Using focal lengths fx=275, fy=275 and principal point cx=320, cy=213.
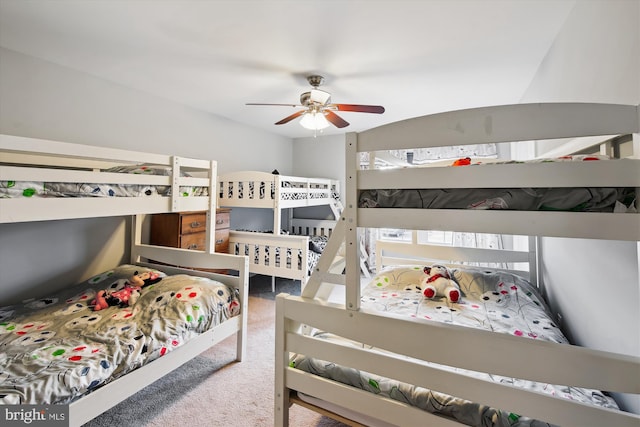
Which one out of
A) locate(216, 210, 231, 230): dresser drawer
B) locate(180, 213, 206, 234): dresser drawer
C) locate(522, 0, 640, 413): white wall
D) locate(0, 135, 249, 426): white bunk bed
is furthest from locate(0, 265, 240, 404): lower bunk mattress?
locate(522, 0, 640, 413): white wall

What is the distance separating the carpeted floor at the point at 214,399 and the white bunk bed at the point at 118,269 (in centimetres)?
21

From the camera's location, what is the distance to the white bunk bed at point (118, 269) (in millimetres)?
1251

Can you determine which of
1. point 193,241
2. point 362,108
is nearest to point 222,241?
point 193,241

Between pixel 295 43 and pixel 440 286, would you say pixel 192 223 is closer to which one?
pixel 295 43

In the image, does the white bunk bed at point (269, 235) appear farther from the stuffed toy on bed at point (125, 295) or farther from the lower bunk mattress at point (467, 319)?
the stuffed toy on bed at point (125, 295)

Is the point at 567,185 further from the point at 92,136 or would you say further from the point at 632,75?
the point at 92,136

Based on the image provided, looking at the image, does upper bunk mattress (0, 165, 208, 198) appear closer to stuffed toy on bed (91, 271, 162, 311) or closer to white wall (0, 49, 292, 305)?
stuffed toy on bed (91, 271, 162, 311)

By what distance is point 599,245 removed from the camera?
4.42 ft

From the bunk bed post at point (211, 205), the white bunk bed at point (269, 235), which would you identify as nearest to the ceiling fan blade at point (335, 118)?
the white bunk bed at point (269, 235)

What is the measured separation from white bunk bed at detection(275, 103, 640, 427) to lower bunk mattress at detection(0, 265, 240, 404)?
818mm

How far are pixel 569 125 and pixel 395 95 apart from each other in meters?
2.31

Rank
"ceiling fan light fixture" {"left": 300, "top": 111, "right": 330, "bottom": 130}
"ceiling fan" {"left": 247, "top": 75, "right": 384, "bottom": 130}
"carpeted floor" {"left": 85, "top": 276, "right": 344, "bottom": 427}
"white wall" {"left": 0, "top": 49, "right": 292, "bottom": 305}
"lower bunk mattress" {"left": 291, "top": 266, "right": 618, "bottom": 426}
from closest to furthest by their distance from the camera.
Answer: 1. "lower bunk mattress" {"left": 291, "top": 266, "right": 618, "bottom": 426}
2. "carpeted floor" {"left": 85, "top": 276, "right": 344, "bottom": 427}
3. "white wall" {"left": 0, "top": 49, "right": 292, "bottom": 305}
4. "ceiling fan" {"left": 247, "top": 75, "right": 384, "bottom": 130}
5. "ceiling fan light fixture" {"left": 300, "top": 111, "right": 330, "bottom": 130}

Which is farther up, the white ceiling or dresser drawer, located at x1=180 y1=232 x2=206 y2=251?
the white ceiling

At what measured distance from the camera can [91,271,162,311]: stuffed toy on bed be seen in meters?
1.93
